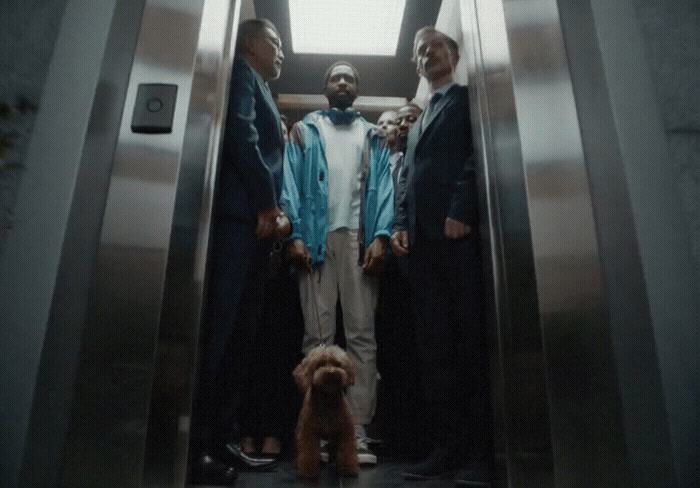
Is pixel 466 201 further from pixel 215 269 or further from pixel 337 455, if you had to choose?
pixel 337 455

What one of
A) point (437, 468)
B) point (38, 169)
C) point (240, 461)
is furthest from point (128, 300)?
point (437, 468)

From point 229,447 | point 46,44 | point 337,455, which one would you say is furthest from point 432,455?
point 46,44

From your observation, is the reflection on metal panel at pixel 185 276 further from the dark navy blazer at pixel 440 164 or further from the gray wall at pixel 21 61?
the dark navy blazer at pixel 440 164

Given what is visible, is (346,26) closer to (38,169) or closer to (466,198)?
(466,198)

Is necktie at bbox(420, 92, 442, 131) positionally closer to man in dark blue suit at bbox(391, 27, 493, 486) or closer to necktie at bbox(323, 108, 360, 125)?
man in dark blue suit at bbox(391, 27, 493, 486)

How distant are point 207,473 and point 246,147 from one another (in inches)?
45.6

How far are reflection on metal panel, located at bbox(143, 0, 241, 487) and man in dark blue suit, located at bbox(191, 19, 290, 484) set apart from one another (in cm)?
28

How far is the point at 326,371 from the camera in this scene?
2150 millimetres

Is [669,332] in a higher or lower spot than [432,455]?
higher

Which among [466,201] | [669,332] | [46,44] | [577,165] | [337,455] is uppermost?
[46,44]

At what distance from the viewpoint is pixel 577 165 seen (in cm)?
122

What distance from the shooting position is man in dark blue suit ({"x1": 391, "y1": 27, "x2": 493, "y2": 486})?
1.87m

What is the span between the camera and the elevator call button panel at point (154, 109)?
1213mm

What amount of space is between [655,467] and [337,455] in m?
1.31
